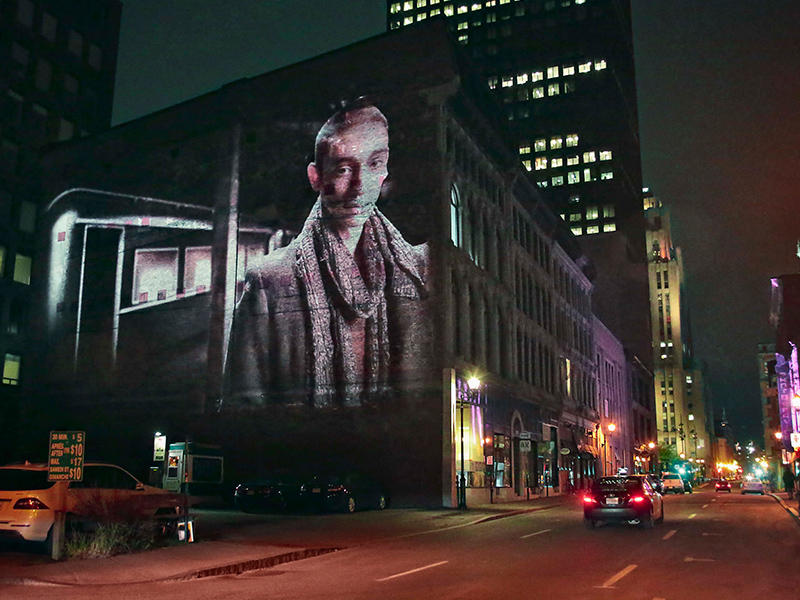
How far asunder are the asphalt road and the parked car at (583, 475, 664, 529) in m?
0.98

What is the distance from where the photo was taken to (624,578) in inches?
508

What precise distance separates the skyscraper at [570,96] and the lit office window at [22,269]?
80.5 meters

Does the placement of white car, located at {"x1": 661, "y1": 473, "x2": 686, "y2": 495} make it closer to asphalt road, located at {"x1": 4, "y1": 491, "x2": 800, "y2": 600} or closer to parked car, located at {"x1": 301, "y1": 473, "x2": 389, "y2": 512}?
parked car, located at {"x1": 301, "y1": 473, "x2": 389, "y2": 512}

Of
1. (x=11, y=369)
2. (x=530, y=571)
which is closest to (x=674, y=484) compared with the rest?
(x=11, y=369)

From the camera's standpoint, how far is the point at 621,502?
23.3 metres

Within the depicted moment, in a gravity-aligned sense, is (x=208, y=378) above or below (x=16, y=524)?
above

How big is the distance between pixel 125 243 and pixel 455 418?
24.7m

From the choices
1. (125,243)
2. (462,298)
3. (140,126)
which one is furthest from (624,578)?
(140,126)

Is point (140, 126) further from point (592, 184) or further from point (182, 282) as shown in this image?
point (592, 184)

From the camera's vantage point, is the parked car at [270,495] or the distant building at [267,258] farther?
the distant building at [267,258]

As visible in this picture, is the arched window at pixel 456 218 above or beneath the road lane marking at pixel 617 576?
above

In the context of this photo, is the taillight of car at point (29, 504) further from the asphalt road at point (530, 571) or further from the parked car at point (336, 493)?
the parked car at point (336, 493)

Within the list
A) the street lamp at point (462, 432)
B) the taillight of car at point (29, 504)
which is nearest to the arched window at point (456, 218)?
the street lamp at point (462, 432)

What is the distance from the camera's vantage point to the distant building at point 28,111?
54656mm
